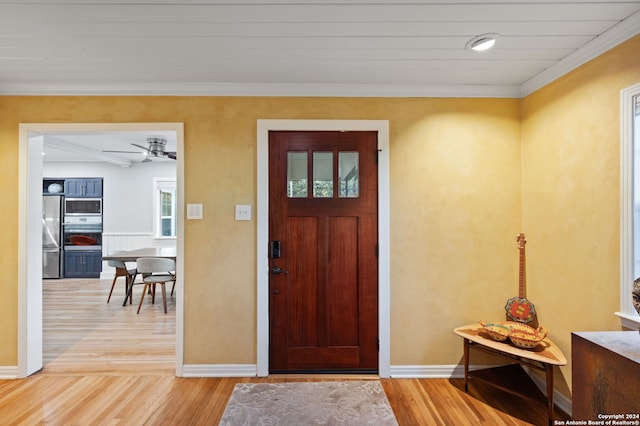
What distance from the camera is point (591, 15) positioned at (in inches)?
66.1

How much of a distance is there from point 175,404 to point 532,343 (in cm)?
248

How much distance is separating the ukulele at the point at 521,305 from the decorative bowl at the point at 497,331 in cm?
21

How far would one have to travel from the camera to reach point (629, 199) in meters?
1.79

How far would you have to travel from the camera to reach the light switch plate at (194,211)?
2.62 m

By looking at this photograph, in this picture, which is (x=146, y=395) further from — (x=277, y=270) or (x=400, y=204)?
(x=400, y=204)

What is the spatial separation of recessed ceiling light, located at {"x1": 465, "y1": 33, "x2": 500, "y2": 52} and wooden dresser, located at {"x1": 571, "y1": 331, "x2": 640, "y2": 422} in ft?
5.38

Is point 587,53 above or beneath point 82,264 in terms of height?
above

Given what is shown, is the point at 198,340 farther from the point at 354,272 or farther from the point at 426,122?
the point at 426,122

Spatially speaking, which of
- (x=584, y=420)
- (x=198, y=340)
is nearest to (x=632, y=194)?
(x=584, y=420)

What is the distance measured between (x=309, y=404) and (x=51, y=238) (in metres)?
6.98

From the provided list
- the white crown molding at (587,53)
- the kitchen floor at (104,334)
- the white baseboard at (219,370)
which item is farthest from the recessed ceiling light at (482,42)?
the kitchen floor at (104,334)

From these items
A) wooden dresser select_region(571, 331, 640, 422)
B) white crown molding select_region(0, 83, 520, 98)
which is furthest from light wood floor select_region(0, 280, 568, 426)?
white crown molding select_region(0, 83, 520, 98)

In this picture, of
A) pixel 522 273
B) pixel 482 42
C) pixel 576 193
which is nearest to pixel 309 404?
pixel 522 273

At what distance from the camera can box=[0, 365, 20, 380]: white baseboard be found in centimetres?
258
